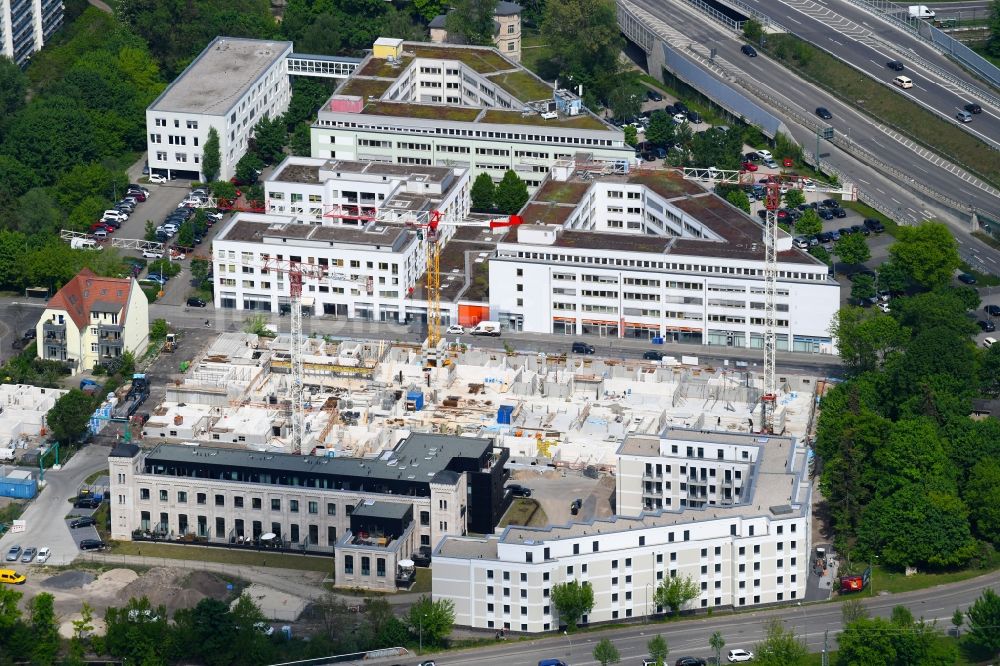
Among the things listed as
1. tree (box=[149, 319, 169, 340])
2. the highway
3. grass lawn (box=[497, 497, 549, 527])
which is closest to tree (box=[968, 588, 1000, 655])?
the highway

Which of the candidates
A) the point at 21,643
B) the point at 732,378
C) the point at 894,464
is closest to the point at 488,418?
the point at 732,378

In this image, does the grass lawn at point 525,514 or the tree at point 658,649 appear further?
the grass lawn at point 525,514

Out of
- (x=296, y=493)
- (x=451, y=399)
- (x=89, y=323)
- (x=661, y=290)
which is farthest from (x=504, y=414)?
(x=89, y=323)

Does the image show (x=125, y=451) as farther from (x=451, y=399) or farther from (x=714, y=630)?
(x=714, y=630)

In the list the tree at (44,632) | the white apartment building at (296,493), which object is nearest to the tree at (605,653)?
the white apartment building at (296,493)

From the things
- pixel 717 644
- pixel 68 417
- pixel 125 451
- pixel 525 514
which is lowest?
pixel 525 514

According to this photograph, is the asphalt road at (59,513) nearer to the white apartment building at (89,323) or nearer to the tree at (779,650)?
the white apartment building at (89,323)
